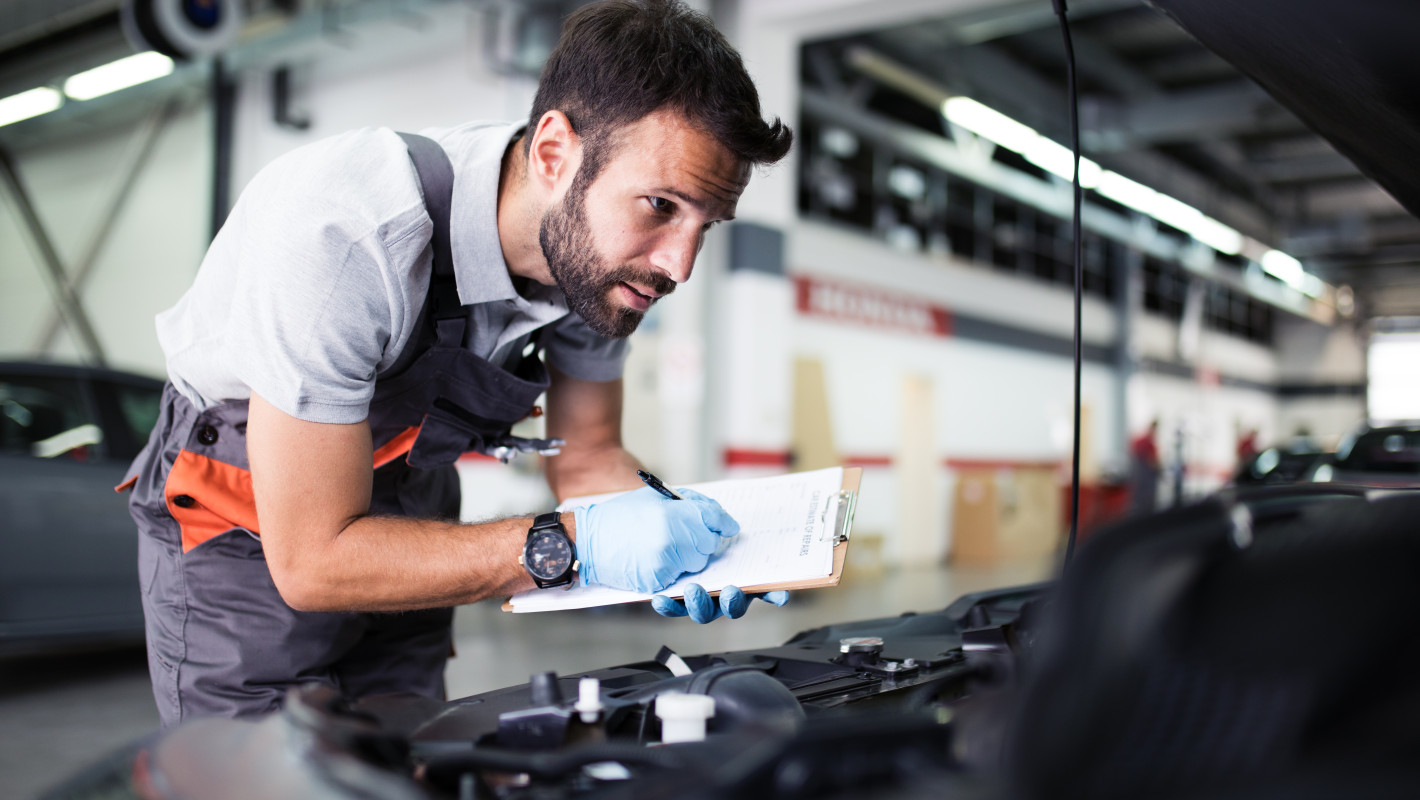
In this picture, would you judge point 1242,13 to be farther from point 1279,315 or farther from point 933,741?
point 1279,315

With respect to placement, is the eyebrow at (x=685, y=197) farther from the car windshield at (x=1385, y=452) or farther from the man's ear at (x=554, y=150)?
the car windshield at (x=1385, y=452)

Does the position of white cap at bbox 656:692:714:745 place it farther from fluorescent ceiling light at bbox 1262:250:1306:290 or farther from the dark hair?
fluorescent ceiling light at bbox 1262:250:1306:290

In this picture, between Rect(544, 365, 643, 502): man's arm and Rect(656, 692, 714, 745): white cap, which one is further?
Rect(544, 365, 643, 502): man's arm

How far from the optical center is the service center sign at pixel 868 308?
8422 millimetres

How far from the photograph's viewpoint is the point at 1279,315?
65.7 feet

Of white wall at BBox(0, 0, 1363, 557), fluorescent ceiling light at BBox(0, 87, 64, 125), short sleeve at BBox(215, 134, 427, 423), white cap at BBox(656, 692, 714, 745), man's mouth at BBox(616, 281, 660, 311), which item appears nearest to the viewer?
white cap at BBox(656, 692, 714, 745)

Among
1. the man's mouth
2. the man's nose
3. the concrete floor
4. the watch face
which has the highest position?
the man's nose

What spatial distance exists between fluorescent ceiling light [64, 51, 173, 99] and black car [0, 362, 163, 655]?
5381mm

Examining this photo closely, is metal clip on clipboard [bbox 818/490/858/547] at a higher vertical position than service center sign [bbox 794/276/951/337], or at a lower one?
lower

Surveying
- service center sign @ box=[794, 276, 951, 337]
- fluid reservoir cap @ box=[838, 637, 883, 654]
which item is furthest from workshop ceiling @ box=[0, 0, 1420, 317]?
fluid reservoir cap @ box=[838, 637, 883, 654]

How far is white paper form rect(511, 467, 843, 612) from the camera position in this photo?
3.22ft

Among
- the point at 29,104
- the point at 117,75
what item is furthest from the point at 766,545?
the point at 29,104

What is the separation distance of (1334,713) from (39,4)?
421 inches

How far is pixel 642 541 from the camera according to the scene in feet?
3.26
